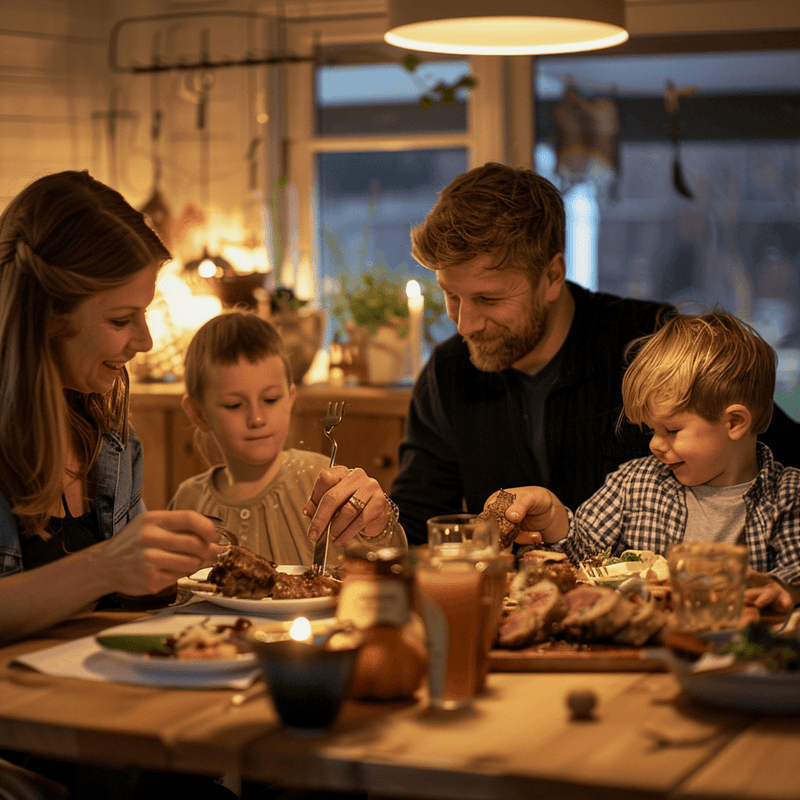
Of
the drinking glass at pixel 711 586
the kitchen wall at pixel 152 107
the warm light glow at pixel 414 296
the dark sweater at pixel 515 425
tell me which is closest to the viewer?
the drinking glass at pixel 711 586

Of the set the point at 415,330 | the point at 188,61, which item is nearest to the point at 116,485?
the point at 415,330

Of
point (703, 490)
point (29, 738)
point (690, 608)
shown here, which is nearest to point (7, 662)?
point (29, 738)

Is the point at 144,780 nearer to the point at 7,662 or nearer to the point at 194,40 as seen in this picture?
the point at 7,662

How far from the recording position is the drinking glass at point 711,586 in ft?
4.53

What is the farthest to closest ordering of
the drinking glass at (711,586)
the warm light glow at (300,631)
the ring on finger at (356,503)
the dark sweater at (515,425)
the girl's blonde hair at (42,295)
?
the dark sweater at (515,425)
the ring on finger at (356,503)
the girl's blonde hair at (42,295)
the drinking glass at (711,586)
the warm light glow at (300,631)

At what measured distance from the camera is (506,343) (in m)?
2.50

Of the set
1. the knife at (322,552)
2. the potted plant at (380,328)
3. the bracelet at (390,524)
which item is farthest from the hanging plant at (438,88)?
the knife at (322,552)

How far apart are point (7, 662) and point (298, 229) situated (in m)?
3.42

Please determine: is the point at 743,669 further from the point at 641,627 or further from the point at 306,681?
the point at 306,681

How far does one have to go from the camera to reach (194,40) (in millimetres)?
4605

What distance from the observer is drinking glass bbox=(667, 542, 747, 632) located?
1.38 metres

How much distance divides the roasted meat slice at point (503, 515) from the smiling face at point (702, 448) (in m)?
0.35

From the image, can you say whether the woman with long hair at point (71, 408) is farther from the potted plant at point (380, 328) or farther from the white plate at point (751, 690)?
the potted plant at point (380, 328)

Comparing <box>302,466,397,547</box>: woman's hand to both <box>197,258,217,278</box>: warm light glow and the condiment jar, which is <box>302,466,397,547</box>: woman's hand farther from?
<box>197,258,217,278</box>: warm light glow
